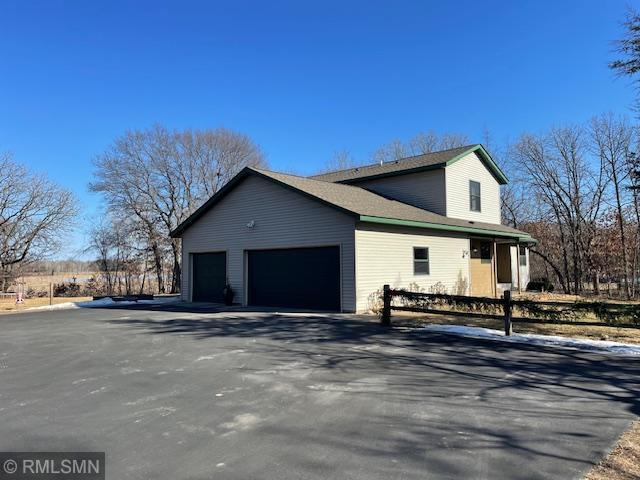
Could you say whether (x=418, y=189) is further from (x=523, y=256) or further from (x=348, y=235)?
(x=523, y=256)

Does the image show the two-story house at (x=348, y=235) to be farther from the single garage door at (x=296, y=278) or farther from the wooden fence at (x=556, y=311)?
the wooden fence at (x=556, y=311)

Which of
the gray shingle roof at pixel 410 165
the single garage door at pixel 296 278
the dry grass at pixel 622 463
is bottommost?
the dry grass at pixel 622 463

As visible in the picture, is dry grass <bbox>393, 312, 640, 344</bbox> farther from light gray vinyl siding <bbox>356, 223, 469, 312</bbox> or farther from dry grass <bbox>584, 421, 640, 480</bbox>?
dry grass <bbox>584, 421, 640, 480</bbox>

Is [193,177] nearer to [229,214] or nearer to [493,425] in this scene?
[229,214]

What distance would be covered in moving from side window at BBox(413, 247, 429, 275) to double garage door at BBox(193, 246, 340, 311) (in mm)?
3633

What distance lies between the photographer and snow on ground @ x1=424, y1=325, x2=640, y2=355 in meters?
8.61

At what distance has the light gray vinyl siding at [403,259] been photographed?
14.7 m

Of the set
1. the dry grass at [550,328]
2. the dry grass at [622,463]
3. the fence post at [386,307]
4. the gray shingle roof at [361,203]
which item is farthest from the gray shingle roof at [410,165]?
the dry grass at [622,463]

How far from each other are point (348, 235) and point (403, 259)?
2.98m

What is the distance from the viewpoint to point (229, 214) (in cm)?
1878

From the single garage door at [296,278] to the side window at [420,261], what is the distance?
11.9 feet

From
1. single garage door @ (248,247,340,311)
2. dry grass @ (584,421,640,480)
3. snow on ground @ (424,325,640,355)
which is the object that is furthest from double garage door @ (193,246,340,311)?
dry grass @ (584,421,640,480)

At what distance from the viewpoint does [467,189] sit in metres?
21.5

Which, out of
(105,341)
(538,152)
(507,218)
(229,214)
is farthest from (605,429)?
(507,218)
